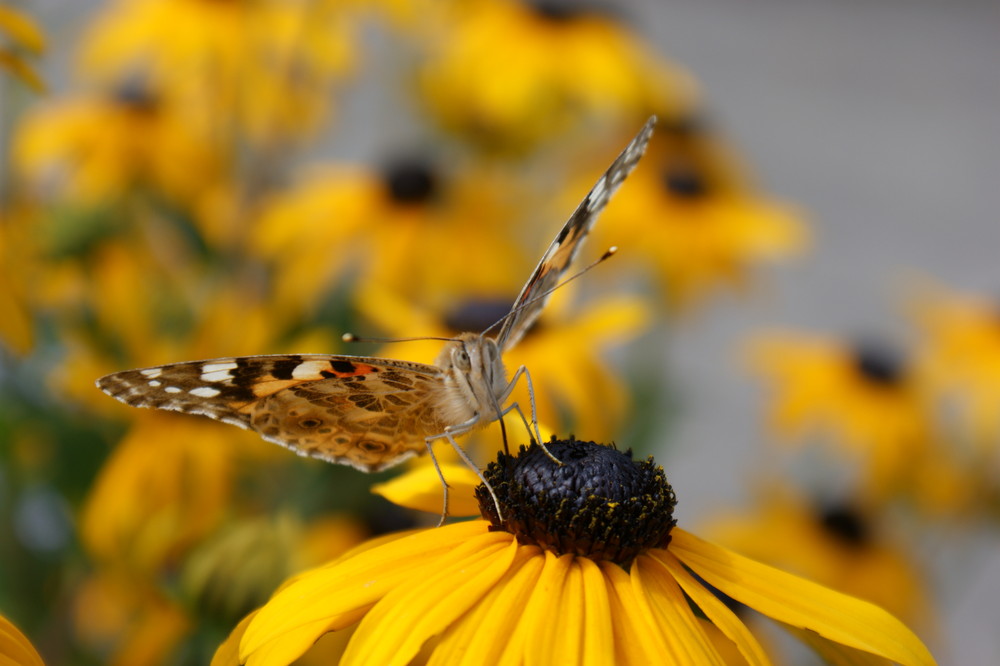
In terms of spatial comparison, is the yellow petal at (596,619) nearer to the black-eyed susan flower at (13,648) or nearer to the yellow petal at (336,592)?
the yellow petal at (336,592)

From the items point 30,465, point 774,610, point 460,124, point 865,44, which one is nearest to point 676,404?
point 460,124

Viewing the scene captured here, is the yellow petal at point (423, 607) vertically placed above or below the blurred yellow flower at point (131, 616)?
above

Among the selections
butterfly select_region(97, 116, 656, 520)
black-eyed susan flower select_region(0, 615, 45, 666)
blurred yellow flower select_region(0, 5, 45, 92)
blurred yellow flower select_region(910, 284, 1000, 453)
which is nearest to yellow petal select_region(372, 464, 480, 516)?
butterfly select_region(97, 116, 656, 520)

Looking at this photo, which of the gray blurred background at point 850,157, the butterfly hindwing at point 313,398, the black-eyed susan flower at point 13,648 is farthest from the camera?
the gray blurred background at point 850,157

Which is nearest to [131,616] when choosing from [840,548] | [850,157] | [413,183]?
[413,183]

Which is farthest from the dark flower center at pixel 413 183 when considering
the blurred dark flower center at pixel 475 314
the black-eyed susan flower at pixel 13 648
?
the black-eyed susan flower at pixel 13 648

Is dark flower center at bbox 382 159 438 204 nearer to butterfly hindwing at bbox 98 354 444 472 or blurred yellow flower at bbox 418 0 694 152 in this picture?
blurred yellow flower at bbox 418 0 694 152

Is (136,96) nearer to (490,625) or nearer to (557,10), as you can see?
(557,10)

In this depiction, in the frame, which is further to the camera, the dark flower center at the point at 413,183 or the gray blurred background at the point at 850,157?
the gray blurred background at the point at 850,157
